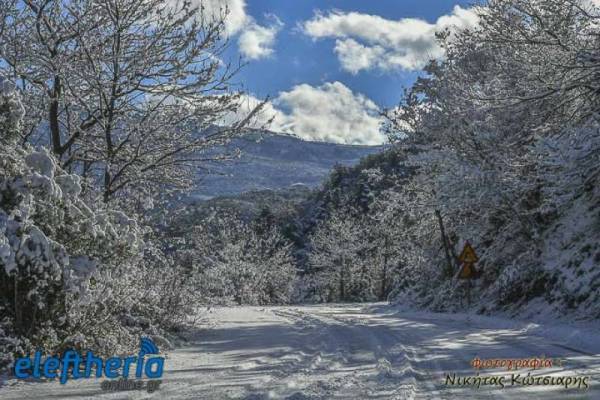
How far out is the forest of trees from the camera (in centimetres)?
713

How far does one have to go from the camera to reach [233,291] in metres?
52.3

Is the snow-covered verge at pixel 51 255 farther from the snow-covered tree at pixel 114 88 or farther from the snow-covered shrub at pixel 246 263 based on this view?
the snow-covered shrub at pixel 246 263

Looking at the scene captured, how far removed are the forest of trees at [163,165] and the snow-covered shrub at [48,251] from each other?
2 cm

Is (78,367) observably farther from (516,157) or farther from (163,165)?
(516,157)

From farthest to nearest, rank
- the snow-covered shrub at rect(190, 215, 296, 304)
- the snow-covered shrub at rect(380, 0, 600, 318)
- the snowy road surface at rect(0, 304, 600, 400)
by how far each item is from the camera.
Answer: the snow-covered shrub at rect(190, 215, 296, 304) → the snow-covered shrub at rect(380, 0, 600, 318) → the snowy road surface at rect(0, 304, 600, 400)

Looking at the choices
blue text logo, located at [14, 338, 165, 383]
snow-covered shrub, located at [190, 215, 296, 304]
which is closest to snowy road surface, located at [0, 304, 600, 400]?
blue text logo, located at [14, 338, 165, 383]

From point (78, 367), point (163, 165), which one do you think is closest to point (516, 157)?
point (163, 165)

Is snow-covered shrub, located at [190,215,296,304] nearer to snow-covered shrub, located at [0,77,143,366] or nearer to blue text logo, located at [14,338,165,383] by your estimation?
snow-covered shrub, located at [0,77,143,366]

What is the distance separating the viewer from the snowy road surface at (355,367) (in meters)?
5.89

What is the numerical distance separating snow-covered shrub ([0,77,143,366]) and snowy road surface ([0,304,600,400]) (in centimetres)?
98

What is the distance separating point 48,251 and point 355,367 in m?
4.13

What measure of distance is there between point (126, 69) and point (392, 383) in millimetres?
6556

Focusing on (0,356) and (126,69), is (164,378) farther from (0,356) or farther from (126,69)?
(126,69)

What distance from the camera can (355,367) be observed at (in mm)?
7695
